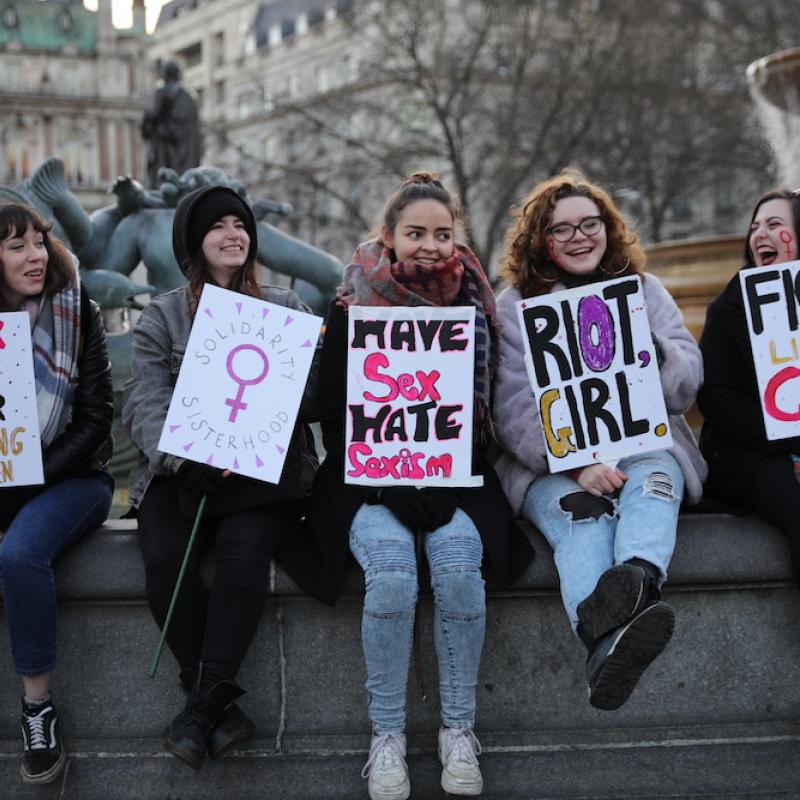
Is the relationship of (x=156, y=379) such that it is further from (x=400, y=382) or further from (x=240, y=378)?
(x=400, y=382)

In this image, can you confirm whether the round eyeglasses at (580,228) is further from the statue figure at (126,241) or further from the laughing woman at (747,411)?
the statue figure at (126,241)

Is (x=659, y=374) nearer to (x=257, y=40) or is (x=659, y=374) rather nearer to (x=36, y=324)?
(x=36, y=324)

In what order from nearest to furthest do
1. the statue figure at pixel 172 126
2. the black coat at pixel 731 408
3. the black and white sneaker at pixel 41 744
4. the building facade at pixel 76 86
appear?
1. the black and white sneaker at pixel 41 744
2. the black coat at pixel 731 408
3. the statue figure at pixel 172 126
4. the building facade at pixel 76 86

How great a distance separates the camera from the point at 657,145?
2436 cm

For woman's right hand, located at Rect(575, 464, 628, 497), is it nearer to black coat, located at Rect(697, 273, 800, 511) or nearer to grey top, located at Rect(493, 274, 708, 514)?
→ grey top, located at Rect(493, 274, 708, 514)

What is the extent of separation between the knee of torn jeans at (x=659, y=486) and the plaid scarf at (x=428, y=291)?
0.52 metres

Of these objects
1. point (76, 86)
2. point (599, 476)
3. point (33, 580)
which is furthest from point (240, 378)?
point (76, 86)

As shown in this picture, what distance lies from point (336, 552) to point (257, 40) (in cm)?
6708

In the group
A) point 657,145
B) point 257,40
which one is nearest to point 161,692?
point 657,145

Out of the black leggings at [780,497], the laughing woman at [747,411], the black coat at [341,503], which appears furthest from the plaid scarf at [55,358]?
the black leggings at [780,497]

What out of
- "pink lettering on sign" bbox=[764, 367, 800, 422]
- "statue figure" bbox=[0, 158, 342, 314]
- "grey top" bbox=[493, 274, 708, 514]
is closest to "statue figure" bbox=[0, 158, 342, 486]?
"statue figure" bbox=[0, 158, 342, 314]

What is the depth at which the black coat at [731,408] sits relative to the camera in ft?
12.0

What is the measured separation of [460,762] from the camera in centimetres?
321

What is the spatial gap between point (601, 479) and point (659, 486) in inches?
6.6
